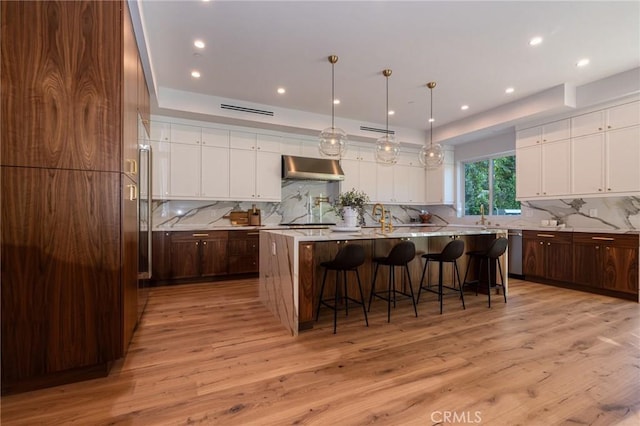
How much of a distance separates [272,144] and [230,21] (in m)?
2.82

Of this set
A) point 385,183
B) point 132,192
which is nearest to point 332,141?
point 132,192

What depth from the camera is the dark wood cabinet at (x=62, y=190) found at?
1.82 metres

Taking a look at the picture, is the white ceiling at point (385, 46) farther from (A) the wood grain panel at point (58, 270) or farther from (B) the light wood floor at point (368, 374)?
(B) the light wood floor at point (368, 374)

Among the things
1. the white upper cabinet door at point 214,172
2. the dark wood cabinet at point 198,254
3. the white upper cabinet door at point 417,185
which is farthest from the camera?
the white upper cabinet door at point 417,185

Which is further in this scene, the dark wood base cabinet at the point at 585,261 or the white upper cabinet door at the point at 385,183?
the white upper cabinet door at the point at 385,183

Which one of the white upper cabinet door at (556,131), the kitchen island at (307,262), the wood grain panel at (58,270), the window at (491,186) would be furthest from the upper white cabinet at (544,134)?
the wood grain panel at (58,270)

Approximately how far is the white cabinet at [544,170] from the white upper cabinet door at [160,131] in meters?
6.05

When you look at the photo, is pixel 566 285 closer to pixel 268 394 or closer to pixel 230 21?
pixel 268 394

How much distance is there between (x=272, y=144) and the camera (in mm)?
5734

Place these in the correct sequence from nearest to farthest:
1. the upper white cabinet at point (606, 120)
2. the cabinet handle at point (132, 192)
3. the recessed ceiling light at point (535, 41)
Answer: the cabinet handle at point (132, 192) → the recessed ceiling light at point (535, 41) → the upper white cabinet at point (606, 120)

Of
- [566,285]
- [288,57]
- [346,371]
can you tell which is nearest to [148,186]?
[288,57]

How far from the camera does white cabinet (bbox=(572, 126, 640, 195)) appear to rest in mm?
4043

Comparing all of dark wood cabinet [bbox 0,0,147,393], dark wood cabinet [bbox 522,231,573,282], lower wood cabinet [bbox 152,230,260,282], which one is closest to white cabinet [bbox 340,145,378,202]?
lower wood cabinet [bbox 152,230,260,282]

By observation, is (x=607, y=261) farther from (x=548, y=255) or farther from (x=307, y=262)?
(x=307, y=262)
